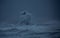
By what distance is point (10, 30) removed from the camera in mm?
1025

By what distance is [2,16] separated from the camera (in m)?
1.06

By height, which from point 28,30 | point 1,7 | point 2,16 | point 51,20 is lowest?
point 28,30

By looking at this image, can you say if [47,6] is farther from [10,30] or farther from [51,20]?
[10,30]

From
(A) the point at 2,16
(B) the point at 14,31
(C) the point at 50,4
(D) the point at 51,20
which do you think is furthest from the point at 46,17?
(A) the point at 2,16

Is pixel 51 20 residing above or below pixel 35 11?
below

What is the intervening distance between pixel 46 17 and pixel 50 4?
190 mm

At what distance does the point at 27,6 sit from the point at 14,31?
389 millimetres

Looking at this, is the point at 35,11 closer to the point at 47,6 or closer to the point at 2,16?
the point at 47,6

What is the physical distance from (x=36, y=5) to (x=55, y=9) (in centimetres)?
27

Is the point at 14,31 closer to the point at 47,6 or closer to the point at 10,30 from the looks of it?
the point at 10,30

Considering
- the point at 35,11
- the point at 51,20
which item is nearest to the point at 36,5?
the point at 35,11

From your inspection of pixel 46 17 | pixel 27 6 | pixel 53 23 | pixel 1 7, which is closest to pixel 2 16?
pixel 1 7

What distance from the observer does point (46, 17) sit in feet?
3.48

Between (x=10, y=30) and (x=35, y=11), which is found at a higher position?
(x=35, y=11)
